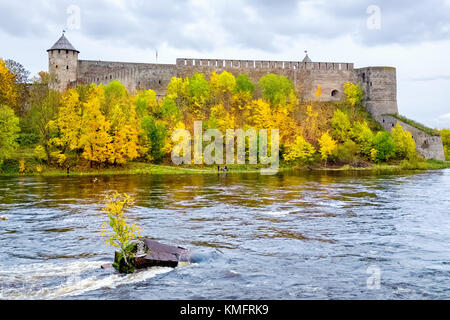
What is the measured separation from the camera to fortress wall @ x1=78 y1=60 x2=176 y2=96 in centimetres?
5869

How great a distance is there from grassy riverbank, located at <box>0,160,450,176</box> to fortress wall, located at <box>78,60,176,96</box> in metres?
15.4

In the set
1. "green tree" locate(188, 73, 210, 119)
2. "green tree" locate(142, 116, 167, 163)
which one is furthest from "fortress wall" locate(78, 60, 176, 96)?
"green tree" locate(142, 116, 167, 163)

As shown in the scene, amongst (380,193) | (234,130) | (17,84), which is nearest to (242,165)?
(234,130)

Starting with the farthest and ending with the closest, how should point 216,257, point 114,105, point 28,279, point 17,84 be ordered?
1. point 17,84
2. point 114,105
3. point 216,257
4. point 28,279

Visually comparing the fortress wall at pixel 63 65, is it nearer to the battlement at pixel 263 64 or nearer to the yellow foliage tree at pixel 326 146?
the battlement at pixel 263 64

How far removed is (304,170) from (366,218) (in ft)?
100

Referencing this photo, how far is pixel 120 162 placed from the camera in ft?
142

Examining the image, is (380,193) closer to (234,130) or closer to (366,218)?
(366,218)

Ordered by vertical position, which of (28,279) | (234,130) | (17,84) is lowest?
(28,279)

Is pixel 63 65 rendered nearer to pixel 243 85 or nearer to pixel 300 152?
pixel 243 85

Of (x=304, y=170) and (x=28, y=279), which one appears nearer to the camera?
(x=28, y=279)

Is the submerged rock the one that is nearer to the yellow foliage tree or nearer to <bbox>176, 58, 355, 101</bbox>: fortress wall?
the yellow foliage tree

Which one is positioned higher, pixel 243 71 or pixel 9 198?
pixel 243 71

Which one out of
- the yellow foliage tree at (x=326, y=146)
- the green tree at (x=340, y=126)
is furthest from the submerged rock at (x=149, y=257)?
the green tree at (x=340, y=126)
